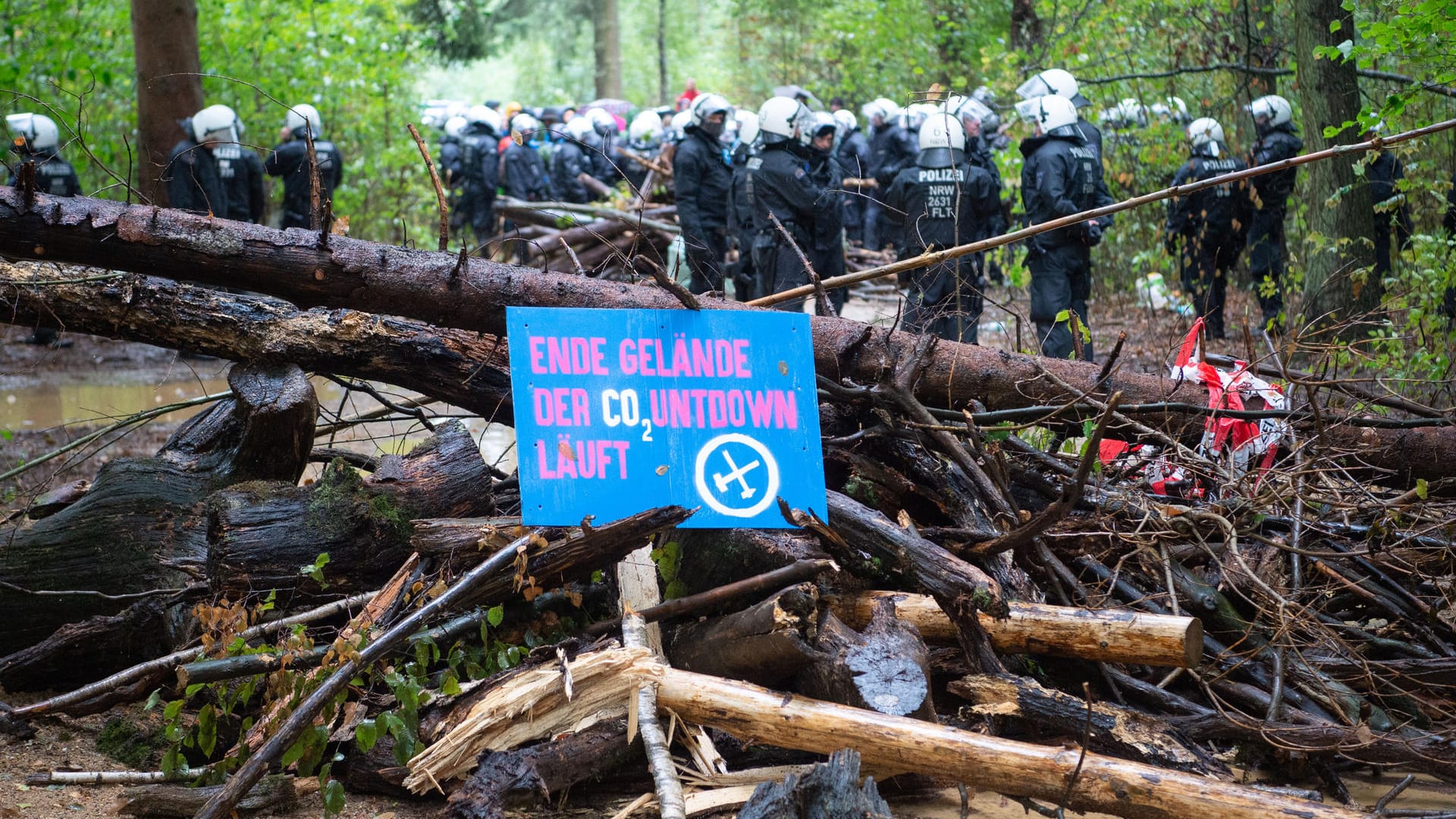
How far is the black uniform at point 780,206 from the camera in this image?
421 inches

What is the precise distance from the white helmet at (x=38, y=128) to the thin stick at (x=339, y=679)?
1010cm

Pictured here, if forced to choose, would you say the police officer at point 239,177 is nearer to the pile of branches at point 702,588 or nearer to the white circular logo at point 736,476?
the pile of branches at point 702,588

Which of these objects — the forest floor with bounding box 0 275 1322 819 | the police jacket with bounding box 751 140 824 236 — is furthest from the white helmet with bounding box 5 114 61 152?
the police jacket with bounding box 751 140 824 236

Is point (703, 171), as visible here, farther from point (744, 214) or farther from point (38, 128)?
point (38, 128)

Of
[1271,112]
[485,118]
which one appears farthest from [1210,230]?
[485,118]

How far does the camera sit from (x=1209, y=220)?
11.3 meters

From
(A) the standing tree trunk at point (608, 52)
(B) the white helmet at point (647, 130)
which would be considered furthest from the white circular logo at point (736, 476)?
(A) the standing tree trunk at point (608, 52)

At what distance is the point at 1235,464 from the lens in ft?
14.1

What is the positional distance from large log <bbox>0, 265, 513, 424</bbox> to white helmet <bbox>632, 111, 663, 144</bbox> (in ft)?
56.1

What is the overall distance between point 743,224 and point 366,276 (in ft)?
24.7

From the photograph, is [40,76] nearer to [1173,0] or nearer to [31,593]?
[31,593]

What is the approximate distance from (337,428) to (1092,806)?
136 inches

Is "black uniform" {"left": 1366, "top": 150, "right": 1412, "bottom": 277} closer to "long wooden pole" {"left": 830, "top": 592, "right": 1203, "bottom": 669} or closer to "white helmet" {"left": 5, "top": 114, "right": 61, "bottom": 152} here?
"long wooden pole" {"left": 830, "top": 592, "right": 1203, "bottom": 669}

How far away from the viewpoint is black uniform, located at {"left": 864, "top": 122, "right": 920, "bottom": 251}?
15828 millimetres
